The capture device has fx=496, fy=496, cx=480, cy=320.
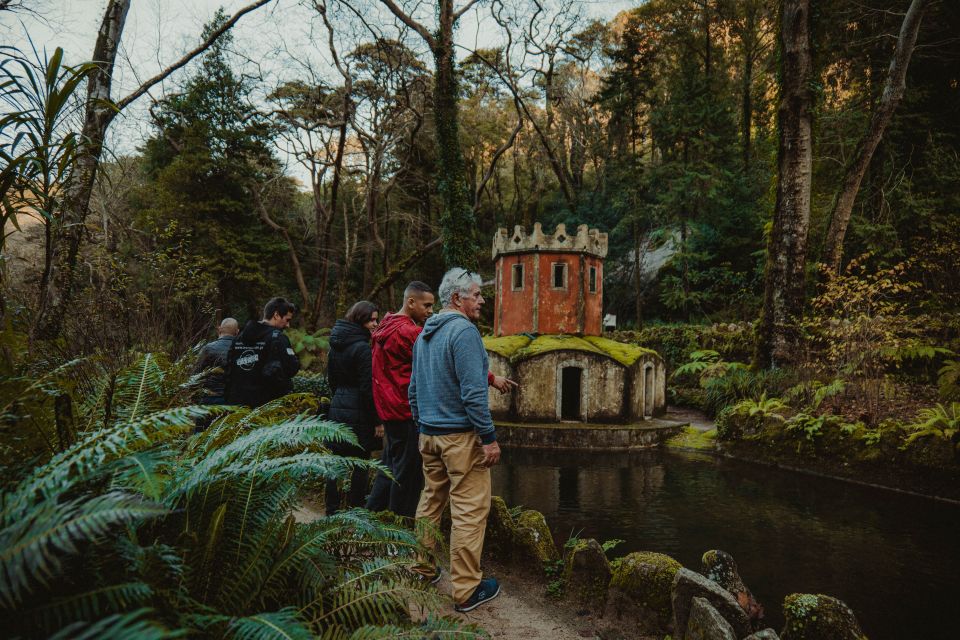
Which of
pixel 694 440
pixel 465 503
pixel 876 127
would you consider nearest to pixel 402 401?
pixel 465 503

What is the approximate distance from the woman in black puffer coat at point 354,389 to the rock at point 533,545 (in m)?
1.31

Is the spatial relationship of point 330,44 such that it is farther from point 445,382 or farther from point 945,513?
point 945,513

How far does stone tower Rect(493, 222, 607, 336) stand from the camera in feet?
51.9

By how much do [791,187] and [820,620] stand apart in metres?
11.7

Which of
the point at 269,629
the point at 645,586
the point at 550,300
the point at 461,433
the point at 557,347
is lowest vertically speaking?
the point at 645,586

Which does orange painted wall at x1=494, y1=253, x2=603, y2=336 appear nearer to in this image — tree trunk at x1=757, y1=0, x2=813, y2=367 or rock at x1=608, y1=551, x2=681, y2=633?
tree trunk at x1=757, y1=0, x2=813, y2=367

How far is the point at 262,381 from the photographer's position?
431cm

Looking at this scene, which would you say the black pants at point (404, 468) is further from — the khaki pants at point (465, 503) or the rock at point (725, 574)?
the rock at point (725, 574)

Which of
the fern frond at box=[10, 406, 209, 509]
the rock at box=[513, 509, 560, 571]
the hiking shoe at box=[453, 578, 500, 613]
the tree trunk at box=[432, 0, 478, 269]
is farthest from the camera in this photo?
the tree trunk at box=[432, 0, 478, 269]

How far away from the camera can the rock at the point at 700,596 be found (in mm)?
2477

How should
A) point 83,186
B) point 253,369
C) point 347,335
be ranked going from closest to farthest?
1. point 347,335
2. point 253,369
3. point 83,186

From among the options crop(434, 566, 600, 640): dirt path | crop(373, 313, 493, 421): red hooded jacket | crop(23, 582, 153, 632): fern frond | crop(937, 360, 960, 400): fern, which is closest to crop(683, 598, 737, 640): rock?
crop(434, 566, 600, 640): dirt path

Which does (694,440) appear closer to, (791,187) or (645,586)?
(791,187)

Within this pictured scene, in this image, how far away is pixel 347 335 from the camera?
394cm
